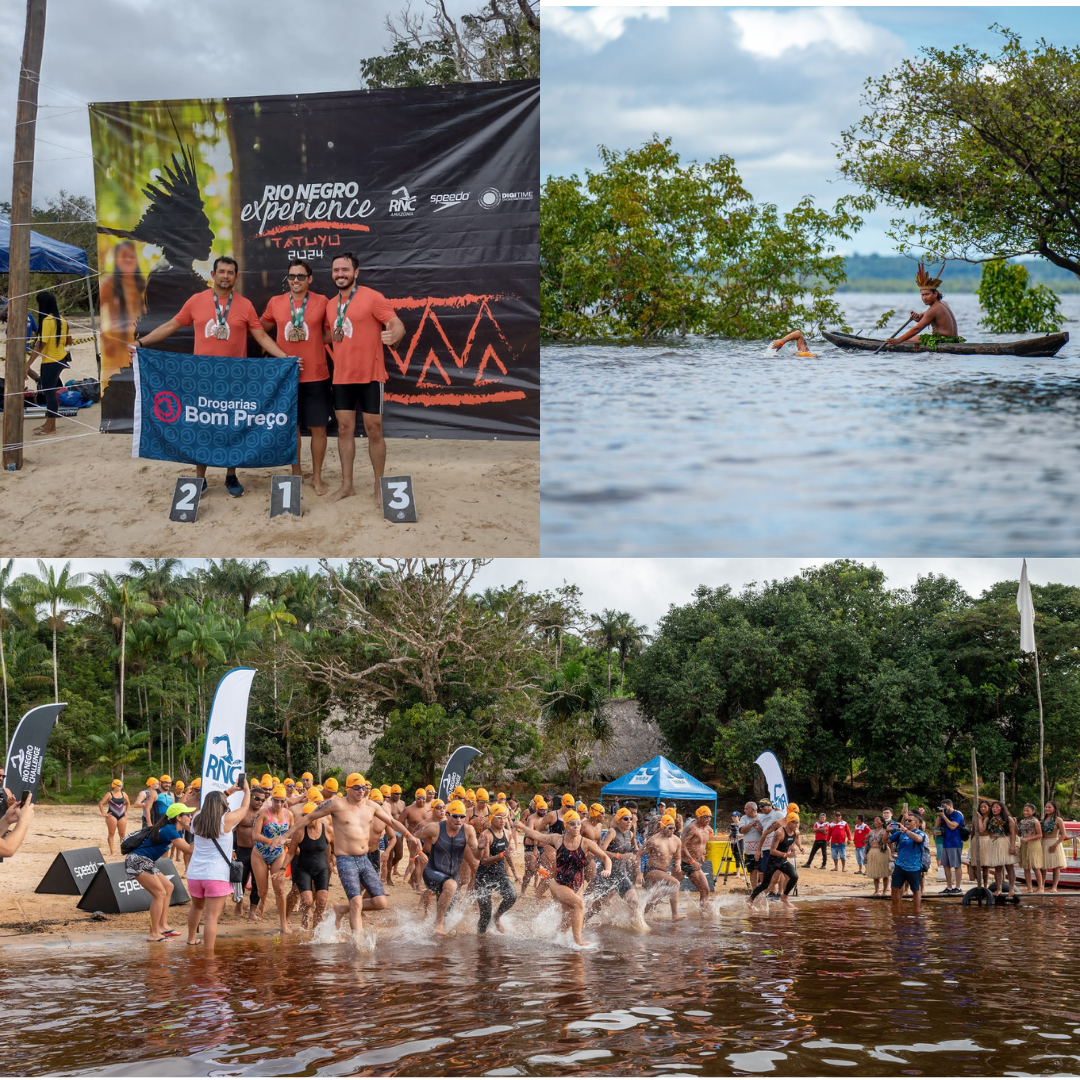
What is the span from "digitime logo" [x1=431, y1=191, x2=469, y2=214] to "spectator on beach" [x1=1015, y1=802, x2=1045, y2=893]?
35.8 feet

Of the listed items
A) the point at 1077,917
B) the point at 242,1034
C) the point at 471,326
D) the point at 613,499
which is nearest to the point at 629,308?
the point at 471,326

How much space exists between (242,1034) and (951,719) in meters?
29.2

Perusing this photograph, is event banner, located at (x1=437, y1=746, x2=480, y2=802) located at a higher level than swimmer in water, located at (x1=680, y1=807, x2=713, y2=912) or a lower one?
higher

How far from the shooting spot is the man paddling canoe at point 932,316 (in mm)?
13500

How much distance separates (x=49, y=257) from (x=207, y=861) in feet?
37.8

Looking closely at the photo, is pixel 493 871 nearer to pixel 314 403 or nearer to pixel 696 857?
pixel 696 857

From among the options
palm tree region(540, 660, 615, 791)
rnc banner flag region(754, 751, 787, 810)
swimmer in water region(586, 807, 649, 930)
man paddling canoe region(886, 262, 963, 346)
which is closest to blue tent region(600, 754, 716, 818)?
rnc banner flag region(754, 751, 787, 810)

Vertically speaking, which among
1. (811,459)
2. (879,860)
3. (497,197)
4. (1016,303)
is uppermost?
(497,197)

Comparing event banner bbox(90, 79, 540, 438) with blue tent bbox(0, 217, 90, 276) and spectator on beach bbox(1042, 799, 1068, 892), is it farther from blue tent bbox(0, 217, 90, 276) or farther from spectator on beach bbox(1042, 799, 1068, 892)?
spectator on beach bbox(1042, 799, 1068, 892)

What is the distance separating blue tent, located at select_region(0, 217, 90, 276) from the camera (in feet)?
50.9

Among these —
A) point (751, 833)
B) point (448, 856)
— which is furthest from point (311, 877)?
point (751, 833)

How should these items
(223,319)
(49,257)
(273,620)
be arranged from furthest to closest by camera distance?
1. (273,620)
2. (49,257)
3. (223,319)

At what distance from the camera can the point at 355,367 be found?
1098 centimetres

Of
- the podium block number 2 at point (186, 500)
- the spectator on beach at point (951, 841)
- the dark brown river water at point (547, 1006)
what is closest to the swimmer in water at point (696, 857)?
the dark brown river water at point (547, 1006)
